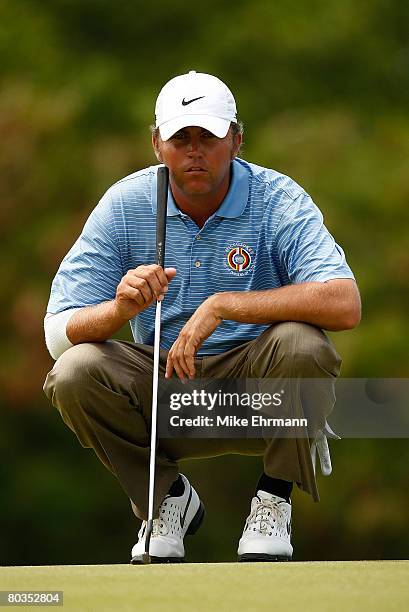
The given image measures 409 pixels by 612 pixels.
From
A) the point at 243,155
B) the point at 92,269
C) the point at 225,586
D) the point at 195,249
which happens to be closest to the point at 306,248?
the point at 195,249

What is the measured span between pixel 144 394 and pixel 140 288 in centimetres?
39

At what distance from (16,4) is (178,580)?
7694mm

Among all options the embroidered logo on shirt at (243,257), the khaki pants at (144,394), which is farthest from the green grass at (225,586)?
the embroidered logo on shirt at (243,257)

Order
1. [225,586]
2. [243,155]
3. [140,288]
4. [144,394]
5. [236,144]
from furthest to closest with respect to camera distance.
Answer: [243,155]
[236,144]
[144,394]
[140,288]
[225,586]

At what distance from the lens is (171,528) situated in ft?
13.0

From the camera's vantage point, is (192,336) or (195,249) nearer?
(192,336)

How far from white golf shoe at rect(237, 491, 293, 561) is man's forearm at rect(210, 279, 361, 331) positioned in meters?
0.48

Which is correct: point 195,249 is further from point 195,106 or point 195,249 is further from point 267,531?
point 267,531

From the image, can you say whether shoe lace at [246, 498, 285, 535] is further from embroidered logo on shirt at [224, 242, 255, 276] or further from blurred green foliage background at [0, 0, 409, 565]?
blurred green foliage background at [0, 0, 409, 565]

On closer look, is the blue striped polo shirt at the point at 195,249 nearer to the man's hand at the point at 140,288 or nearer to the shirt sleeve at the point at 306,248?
the shirt sleeve at the point at 306,248

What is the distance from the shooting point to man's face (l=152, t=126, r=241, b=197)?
4.01m

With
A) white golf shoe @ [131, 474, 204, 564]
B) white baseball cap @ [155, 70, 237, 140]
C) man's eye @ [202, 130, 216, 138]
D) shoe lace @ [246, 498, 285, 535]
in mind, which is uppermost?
white baseball cap @ [155, 70, 237, 140]

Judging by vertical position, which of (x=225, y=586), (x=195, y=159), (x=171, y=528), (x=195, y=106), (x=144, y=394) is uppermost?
(x=195, y=106)

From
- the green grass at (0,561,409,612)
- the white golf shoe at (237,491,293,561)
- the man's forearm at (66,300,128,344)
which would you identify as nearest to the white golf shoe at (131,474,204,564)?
the white golf shoe at (237,491,293,561)
